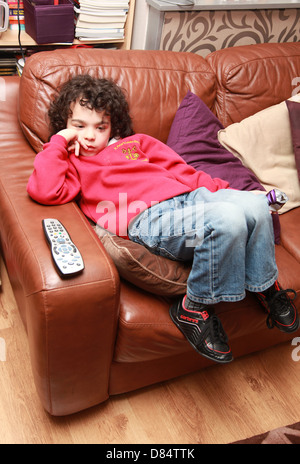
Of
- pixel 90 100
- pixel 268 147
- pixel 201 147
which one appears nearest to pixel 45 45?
pixel 90 100

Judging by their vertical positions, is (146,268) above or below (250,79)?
below

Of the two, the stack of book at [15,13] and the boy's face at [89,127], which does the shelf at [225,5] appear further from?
the boy's face at [89,127]

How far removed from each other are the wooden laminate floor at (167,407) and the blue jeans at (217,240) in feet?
1.55

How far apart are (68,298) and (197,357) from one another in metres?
0.63

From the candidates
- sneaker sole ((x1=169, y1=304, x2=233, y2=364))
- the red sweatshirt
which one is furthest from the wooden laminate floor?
the red sweatshirt

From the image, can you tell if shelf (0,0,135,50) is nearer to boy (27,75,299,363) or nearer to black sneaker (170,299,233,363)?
boy (27,75,299,363)

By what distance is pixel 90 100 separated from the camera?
1.50 meters

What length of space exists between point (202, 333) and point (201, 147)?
813 mm

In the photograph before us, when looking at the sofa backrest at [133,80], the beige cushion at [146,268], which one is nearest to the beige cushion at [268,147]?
the sofa backrest at [133,80]

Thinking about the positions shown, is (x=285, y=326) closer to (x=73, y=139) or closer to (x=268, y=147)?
(x=268, y=147)

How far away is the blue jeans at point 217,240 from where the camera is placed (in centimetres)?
126

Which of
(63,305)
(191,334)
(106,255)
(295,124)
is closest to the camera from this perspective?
(63,305)

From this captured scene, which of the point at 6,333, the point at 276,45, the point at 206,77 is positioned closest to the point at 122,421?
the point at 6,333

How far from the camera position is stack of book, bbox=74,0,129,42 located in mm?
2031
